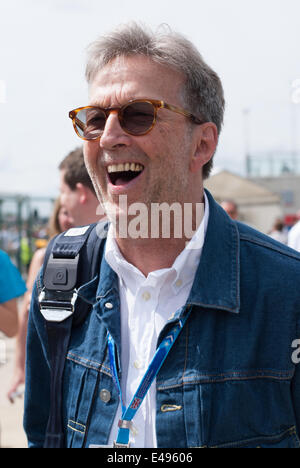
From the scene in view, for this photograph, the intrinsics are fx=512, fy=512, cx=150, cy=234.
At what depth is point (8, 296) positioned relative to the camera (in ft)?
10.2

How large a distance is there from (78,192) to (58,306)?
168 cm

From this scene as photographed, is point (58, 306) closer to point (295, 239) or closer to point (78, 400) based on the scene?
point (78, 400)

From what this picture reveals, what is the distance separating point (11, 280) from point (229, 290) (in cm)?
184

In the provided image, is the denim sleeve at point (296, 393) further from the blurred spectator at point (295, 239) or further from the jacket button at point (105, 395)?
the blurred spectator at point (295, 239)

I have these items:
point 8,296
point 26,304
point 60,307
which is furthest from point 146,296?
point 26,304

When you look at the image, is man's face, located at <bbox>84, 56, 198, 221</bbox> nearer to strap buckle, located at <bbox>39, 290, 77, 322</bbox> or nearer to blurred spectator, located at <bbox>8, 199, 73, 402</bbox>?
strap buckle, located at <bbox>39, 290, 77, 322</bbox>

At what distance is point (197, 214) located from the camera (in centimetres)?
192

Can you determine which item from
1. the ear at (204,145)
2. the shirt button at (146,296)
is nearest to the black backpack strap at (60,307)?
the shirt button at (146,296)

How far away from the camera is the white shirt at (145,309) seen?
166 cm

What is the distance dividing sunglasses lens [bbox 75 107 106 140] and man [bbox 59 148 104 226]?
1.41 metres

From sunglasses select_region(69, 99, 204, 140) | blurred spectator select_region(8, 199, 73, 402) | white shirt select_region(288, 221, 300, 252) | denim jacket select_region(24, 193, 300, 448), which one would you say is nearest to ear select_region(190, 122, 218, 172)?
sunglasses select_region(69, 99, 204, 140)

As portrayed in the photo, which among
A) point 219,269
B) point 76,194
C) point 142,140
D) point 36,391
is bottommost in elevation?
point 36,391

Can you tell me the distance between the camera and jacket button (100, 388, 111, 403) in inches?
66.9

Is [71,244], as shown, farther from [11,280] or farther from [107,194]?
[11,280]
